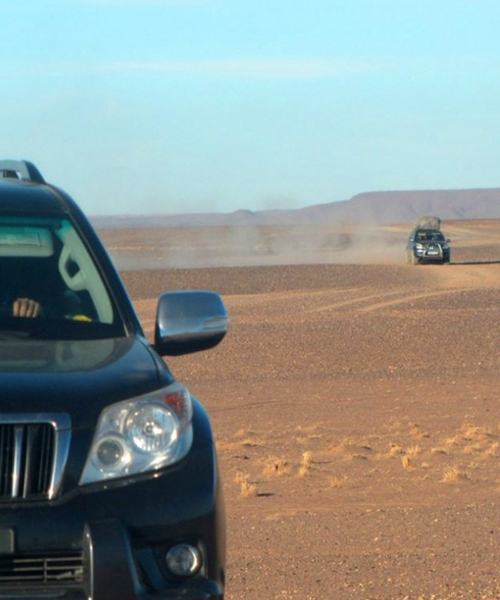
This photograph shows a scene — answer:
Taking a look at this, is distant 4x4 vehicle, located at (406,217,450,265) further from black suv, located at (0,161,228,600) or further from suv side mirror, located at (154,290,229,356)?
black suv, located at (0,161,228,600)

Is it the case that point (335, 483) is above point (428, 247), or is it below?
above

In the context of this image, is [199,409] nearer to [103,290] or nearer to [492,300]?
[103,290]

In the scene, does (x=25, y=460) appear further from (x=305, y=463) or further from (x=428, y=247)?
(x=428, y=247)

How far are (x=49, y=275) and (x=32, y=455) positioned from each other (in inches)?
68.5

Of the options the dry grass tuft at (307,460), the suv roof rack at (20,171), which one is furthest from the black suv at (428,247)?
the suv roof rack at (20,171)

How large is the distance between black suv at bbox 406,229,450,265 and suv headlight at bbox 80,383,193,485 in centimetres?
5134

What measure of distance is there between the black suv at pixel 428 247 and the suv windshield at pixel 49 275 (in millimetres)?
50024

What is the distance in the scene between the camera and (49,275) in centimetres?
560

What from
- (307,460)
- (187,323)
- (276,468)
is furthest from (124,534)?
(307,460)

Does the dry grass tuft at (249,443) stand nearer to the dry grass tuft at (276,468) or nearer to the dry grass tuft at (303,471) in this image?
the dry grass tuft at (276,468)

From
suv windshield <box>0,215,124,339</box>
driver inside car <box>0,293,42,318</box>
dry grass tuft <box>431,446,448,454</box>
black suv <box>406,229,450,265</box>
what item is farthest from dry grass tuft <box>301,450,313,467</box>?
black suv <box>406,229,450,265</box>

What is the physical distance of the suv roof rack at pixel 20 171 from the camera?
232 inches

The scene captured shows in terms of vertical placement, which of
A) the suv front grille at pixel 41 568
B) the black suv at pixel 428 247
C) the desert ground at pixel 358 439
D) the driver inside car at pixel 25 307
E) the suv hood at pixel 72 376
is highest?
the driver inside car at pixel 25 307

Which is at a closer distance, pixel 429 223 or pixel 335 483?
pixel 335 483
